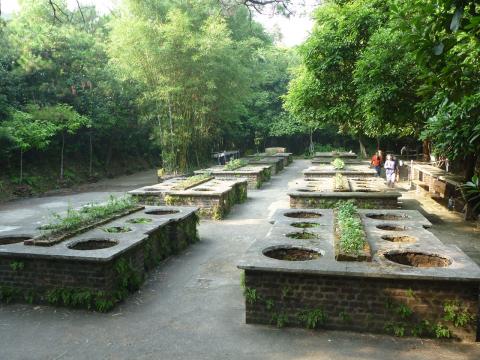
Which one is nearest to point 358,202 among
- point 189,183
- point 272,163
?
point 189,183

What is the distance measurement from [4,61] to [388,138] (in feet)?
72.8

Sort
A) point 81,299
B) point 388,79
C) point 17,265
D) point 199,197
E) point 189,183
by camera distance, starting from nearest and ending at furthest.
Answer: point 81,299 → point 17,265 → point 388,79 → point 199,197 → point 189,183

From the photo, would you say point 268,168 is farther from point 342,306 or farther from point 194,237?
point 342,306

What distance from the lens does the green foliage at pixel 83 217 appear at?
638 centimetres

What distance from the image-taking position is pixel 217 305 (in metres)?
5.43

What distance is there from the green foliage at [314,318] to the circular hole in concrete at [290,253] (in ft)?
3.16

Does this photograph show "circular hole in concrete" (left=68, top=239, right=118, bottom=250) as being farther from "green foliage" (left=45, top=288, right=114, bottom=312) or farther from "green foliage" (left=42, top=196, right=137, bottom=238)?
"green foliage" (left=45, top=288, right=114, bottom=312)

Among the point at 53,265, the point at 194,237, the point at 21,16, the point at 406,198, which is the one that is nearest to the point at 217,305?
the point at 53,265

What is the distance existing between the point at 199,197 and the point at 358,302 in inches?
264

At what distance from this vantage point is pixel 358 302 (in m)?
4.61

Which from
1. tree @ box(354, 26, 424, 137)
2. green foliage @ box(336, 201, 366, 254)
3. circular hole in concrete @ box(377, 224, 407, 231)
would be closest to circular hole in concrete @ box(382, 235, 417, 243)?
green foliage @ box(336, 201, 366, 254)

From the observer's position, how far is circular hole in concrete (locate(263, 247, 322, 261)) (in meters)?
5.59

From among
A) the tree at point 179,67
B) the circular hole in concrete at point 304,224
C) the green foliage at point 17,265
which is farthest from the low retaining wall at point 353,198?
the tree at point 179,67

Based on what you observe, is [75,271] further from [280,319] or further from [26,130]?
[26,130]
